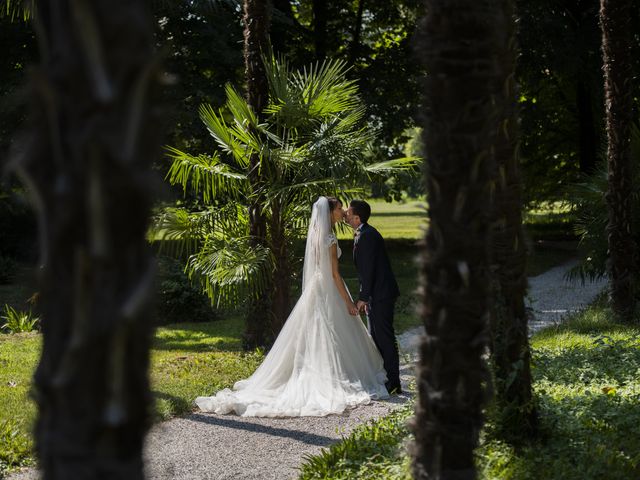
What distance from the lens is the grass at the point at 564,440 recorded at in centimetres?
467

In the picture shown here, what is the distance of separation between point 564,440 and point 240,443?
2634 millimetres

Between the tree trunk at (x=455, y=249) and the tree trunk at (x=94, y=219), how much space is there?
73.0 inches

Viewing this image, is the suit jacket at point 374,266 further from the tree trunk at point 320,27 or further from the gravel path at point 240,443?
the tree trunk at point 320,27

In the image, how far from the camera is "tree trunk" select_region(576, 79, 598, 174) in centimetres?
2459

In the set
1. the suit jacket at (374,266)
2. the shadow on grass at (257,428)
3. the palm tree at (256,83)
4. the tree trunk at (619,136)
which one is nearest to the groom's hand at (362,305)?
the suit jacket at (374,266)

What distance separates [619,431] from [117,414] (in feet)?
14.5

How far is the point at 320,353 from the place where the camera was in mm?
8266

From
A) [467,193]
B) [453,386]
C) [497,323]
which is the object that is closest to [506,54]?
[497,323]

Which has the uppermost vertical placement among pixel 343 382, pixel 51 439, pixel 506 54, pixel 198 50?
pixel 198 50

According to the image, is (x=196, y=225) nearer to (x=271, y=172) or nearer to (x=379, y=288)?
(x=271, y=172)

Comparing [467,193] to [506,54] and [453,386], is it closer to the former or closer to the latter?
[453,386]

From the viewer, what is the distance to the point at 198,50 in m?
17.3

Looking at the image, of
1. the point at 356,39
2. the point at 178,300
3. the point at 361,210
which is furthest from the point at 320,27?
the point at 361,210

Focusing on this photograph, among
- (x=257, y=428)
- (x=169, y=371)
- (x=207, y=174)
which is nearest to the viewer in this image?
(x=257, y=428)
